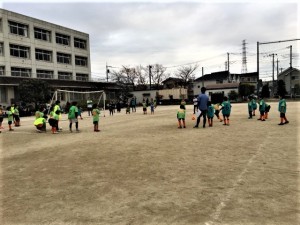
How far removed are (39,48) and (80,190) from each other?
42.3 metres

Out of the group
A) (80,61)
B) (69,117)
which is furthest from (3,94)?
(69,117)

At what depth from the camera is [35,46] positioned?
41906mm

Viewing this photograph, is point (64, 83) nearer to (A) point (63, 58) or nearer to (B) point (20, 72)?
(B) point (20, 72)

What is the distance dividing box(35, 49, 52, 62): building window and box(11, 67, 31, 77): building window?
9.83 feet

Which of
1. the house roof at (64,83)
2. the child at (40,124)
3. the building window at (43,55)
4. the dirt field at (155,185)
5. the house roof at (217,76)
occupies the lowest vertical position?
the dirt field at (155,185)

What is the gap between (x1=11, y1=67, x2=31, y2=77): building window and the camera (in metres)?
38.3

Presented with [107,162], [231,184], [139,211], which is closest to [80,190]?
[139,211]

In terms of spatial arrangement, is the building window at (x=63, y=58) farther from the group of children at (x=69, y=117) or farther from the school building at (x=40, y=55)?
the group of children at (x=69, y=117)

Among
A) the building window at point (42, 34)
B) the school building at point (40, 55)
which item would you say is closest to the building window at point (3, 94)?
the school building at point (40, 55)

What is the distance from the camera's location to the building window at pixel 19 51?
3862 cm

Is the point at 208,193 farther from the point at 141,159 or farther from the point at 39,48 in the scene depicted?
the point at 39,48

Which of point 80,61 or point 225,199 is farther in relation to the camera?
point 80,61

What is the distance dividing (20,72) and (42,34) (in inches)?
328

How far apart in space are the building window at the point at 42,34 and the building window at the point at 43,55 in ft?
6.48
